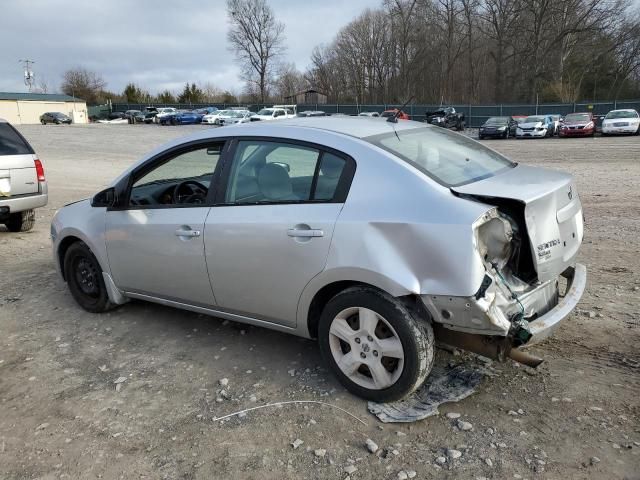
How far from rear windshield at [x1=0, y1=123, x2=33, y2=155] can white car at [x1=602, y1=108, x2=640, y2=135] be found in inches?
1193

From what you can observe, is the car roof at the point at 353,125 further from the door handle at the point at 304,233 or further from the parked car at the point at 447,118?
the parked car at the point at 447,118

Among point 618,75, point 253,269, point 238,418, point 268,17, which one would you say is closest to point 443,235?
point 253,269

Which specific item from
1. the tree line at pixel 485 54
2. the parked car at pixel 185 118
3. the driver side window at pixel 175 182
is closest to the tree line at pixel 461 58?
the tree line at pixel 485 54

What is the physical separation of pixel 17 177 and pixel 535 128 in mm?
29887

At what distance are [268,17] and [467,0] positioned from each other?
28.0m

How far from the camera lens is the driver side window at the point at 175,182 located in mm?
4176

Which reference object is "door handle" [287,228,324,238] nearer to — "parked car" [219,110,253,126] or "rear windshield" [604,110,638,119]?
"rear windshield" [604,110,638,119]

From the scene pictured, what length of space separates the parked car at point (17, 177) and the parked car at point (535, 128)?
96.5ft

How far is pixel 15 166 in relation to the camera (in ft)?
25.0

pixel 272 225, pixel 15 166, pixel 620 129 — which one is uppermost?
pixel 15 166

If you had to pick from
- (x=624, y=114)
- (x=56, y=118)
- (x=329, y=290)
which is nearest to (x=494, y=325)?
(x=329, y=290)

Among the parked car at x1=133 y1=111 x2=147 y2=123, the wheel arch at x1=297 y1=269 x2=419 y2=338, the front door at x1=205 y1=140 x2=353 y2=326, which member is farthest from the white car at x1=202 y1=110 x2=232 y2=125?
the wheel arch at x1=297 y1=269 x2=419 y2=338

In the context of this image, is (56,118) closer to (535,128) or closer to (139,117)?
(139,117)

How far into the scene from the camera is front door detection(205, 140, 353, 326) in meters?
3.27
